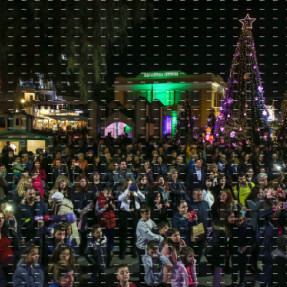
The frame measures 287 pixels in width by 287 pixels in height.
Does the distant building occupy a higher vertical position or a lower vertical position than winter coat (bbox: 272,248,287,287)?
higher

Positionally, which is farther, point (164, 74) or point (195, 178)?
point (164, 74)

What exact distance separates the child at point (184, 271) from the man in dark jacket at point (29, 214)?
5.21 ft

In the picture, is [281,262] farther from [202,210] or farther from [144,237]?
[202,210]

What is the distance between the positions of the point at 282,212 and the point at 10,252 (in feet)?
9.91

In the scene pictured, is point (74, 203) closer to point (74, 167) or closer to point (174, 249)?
point (174, 249)

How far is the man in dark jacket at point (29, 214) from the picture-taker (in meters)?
4.25

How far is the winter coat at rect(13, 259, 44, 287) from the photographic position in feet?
10.3

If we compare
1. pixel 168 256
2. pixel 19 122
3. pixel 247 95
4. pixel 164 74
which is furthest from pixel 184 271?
pixel 164 74

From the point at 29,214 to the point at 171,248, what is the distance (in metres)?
1.70

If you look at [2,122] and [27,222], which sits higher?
[2,122]

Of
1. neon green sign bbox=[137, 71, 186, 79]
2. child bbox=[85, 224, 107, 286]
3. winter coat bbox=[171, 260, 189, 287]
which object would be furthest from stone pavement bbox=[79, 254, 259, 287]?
neon green sign bbox=[137, 71, 186, 79]

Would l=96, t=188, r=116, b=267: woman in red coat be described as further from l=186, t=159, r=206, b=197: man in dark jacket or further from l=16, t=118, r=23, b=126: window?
l=16, t=118, r=23, b=126: window

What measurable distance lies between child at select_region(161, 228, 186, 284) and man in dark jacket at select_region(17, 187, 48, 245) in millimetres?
1413

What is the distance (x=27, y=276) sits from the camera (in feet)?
10.5
